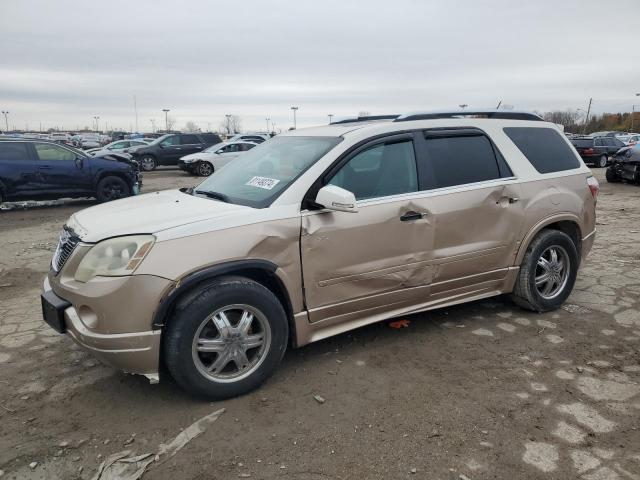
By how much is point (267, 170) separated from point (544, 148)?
102 inches

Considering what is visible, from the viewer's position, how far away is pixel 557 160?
15.3 ft

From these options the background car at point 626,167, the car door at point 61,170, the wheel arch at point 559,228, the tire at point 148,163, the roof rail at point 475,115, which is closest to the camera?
the roof rail at point 475,115

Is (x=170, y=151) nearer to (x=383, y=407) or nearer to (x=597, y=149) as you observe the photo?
(x=597, y=149)

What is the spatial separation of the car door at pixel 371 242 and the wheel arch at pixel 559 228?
1.06 metres

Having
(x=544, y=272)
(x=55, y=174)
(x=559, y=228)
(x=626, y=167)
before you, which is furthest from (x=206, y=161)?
(x=544, y=272)

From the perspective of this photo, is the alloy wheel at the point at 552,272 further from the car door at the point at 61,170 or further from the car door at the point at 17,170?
the car door at the point at 17,170

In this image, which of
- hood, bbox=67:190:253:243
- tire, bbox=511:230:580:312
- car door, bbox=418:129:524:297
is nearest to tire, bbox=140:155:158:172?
hood, bbox=67:190:253:243

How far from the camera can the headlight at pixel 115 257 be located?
9.42 feet

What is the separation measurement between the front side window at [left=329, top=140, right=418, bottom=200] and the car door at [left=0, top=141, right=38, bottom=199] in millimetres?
10068

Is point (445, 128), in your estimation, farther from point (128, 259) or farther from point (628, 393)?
point (128, 259)

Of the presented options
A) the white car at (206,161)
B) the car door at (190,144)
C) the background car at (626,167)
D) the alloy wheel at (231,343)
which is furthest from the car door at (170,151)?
the alloy wheel at (231,343)

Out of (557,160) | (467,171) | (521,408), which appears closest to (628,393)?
(521,408)

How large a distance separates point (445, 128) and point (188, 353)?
→ 2.65 m

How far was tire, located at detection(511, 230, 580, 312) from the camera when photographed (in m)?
4.42
